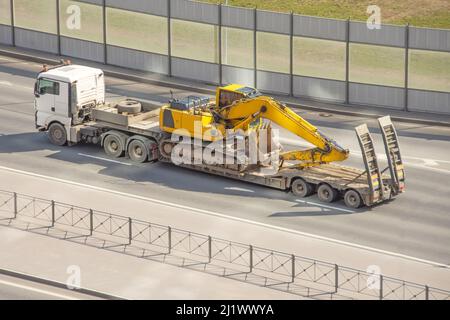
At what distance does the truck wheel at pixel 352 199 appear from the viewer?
177ft

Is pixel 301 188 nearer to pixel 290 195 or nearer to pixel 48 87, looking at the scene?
pixel 290 195

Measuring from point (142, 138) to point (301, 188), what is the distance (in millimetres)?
7731

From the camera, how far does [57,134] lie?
60969 mm

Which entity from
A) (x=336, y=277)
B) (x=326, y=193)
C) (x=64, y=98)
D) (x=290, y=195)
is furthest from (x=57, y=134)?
(x=336, y=277)

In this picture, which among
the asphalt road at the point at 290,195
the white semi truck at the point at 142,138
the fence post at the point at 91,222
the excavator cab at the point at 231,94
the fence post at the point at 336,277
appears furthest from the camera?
the excavator cab at the point at 231,94

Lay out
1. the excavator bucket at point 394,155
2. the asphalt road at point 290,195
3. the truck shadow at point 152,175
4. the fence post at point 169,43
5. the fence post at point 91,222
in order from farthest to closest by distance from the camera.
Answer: the fence post at point 169,43 → the truck shadow at point 152,175 → the excavator bucket at point 394,155 → the asphalt road at point 290,195 → the fence post at point 91,222

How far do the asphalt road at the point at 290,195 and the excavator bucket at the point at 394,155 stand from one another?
2.55ft

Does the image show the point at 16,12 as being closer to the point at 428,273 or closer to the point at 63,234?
the point at 63,234

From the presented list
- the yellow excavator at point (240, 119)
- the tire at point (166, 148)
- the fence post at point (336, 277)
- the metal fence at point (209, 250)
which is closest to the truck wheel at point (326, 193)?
the yellow excavator at point (240, 119)

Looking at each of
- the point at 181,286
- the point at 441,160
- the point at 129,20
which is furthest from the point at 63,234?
the point at 129,20

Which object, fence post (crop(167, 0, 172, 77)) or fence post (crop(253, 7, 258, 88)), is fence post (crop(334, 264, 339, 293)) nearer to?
fence post (crop(253, 7, 258, 88))

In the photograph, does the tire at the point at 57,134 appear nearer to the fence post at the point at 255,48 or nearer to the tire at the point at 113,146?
the tire at the point at 113,146

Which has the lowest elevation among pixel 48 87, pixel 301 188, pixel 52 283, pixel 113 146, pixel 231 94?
pixel 52 283
